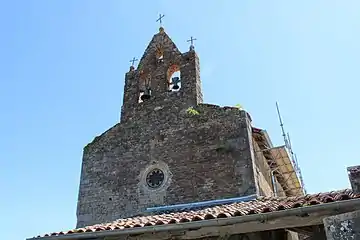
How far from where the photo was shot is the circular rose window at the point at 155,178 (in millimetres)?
11305

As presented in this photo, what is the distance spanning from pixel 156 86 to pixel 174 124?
1971 millimetres

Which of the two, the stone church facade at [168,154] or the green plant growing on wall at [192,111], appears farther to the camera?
the green plant growing on wall at [192,111]

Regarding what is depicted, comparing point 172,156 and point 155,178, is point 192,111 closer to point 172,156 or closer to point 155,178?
point 172,156

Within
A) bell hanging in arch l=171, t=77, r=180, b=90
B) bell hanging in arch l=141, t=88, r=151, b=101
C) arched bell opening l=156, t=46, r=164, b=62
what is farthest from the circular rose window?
arched bell opening l=156, t=46, r=164, b=62

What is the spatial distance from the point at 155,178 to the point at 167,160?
0.64m

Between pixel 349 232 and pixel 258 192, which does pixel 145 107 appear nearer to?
pixel 258 192

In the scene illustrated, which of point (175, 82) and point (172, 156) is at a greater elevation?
point (175, 82)

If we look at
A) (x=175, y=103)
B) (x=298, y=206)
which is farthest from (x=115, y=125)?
(x=298, y=206)

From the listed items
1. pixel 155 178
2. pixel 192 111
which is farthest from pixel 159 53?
pixel 155 178

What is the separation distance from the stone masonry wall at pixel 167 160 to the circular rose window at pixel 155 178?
0.41 ft

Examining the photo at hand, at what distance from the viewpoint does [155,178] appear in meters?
11.4

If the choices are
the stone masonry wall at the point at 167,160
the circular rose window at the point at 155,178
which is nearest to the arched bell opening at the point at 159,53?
the stone masonry wall at the point at 167,160

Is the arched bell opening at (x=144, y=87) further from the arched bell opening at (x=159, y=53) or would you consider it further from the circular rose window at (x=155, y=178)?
the circular rose window at (x=155, y=178)

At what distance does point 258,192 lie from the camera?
10.1 meters
